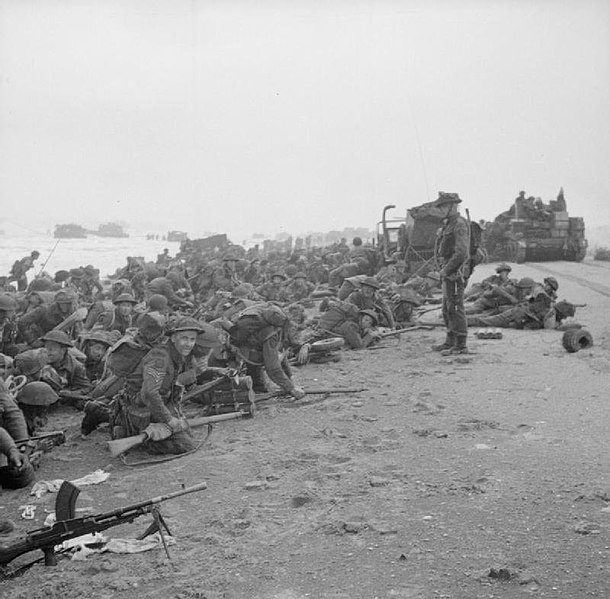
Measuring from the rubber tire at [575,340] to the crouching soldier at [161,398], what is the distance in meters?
5.25

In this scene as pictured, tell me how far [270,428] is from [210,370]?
1.22 meters

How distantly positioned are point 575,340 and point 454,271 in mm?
1788

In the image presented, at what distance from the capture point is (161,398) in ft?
18.1

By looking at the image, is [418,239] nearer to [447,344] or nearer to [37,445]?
[447,344]

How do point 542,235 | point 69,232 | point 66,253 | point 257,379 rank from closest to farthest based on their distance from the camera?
point 257,379, point 542,235, point 66,253, point 69,232

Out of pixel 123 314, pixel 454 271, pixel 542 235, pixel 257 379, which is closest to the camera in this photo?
pixel 257 379

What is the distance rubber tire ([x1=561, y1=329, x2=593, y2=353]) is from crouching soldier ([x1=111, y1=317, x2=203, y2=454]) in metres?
5.25

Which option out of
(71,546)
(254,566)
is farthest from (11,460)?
(254,566)

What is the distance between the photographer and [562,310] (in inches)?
418

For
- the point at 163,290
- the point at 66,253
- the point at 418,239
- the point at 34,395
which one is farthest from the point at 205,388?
the point at 66,253

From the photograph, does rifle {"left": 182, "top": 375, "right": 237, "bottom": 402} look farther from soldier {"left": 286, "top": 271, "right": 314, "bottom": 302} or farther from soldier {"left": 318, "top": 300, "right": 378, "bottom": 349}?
soldier {"left": 286, "top": 271, "right": 314, "bottom": 302}

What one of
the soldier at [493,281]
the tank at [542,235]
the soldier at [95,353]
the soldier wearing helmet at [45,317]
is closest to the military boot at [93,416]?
the soldier at [95,353]

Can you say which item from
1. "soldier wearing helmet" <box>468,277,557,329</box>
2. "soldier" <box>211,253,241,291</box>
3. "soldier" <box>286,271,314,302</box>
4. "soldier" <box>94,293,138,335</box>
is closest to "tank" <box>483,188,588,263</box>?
"soldier" <box>286,271,314,302</box>

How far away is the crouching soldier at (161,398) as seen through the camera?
17.6ft
